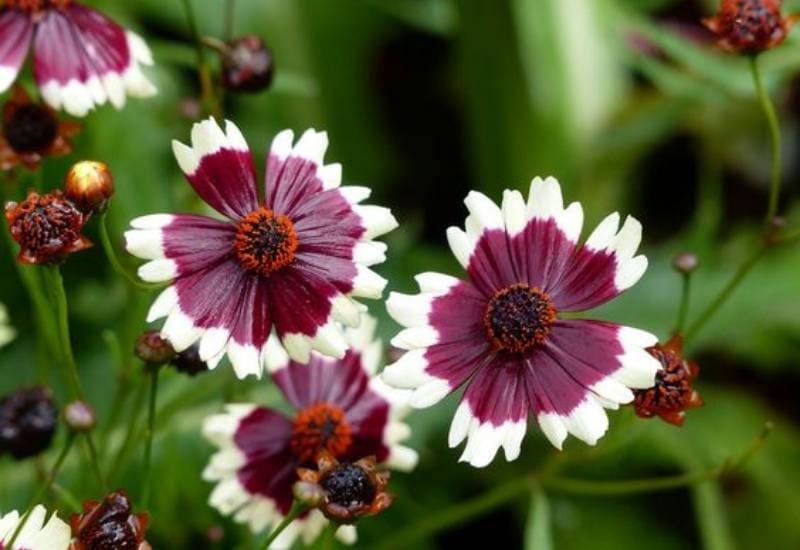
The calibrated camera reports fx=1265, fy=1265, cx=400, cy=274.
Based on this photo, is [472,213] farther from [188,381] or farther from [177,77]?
[177,77]

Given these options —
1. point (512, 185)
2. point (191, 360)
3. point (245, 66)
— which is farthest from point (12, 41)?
point (512, 185)

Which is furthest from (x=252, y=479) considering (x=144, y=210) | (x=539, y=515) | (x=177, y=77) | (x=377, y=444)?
(x=177, y=77)

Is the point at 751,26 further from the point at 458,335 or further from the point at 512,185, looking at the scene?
the point at 512,185

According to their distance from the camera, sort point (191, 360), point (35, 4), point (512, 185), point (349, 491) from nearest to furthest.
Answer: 1. point (349, 491)
2. point (191, 360)
3. point (35, 4)
4. point (512, 185)

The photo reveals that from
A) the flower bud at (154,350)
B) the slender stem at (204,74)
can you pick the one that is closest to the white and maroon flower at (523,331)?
the flower bud at (154,350)

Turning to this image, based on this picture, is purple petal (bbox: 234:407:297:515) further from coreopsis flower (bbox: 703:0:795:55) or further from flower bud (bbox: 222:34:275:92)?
coreopsis flower (bbox: 703:0:795:55)

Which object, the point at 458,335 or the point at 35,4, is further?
the point at 35,4
